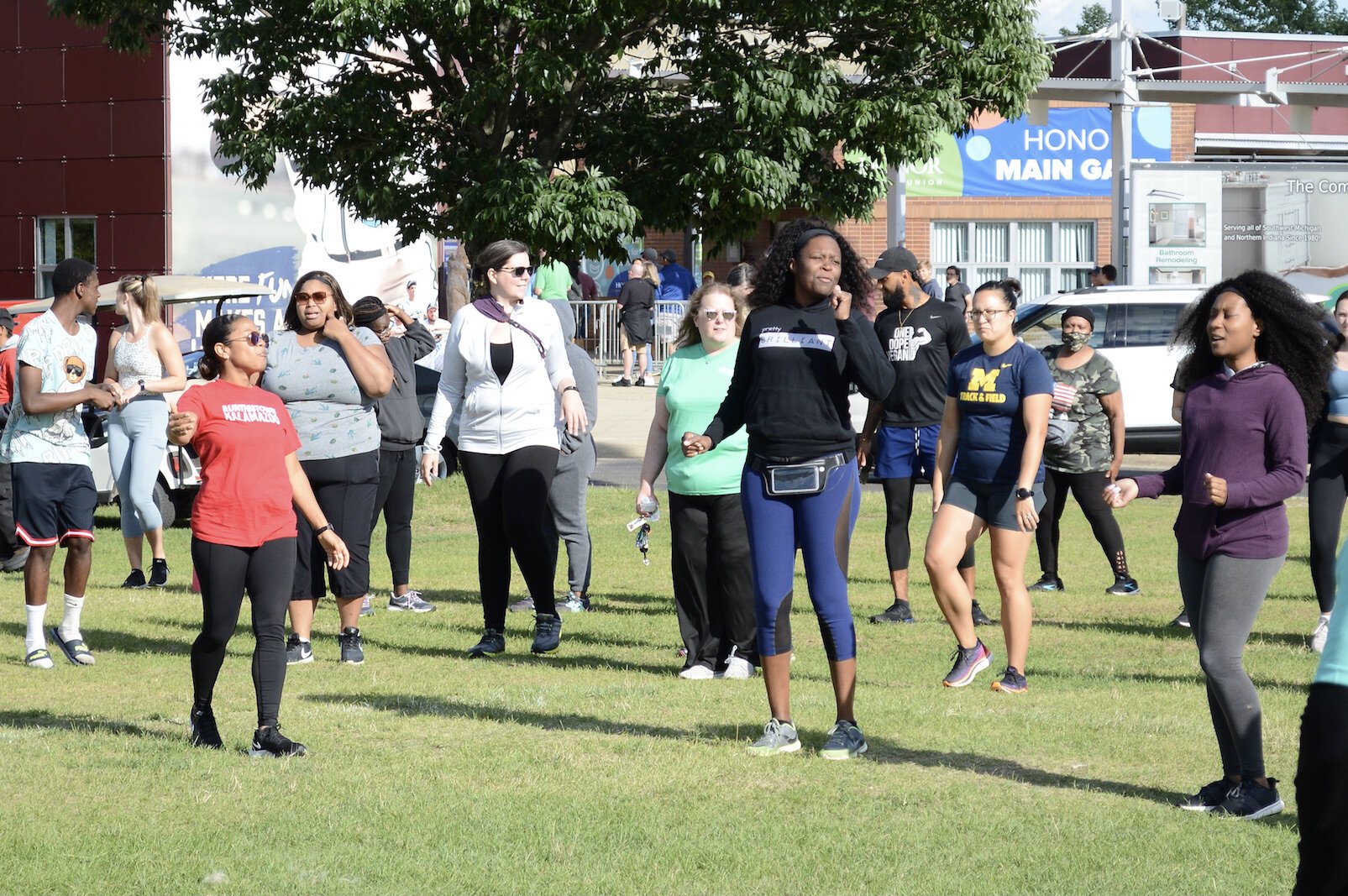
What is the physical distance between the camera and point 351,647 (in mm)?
8797

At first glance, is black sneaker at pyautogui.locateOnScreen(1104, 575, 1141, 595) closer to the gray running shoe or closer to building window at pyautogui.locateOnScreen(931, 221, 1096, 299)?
the gray running shoe

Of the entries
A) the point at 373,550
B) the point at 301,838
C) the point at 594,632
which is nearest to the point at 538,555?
the point at 594,632

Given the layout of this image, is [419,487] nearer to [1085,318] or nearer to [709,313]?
[1085,318]

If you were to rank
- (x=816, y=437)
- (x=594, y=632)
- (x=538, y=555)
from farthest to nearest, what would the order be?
(x=594, y=632), (x=538, y=555), (x=816, y=437)

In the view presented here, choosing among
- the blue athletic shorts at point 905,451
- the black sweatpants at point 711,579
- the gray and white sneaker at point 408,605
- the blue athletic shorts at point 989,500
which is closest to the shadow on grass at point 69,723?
the black sweatpants at point 711,579

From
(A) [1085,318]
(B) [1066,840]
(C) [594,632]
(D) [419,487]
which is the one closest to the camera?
(B) [1066,840]

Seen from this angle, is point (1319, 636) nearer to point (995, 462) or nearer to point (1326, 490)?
point (1326, 490)

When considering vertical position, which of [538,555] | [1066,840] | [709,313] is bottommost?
[1066,840]

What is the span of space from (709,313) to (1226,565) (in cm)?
320

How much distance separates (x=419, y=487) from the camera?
18359mm

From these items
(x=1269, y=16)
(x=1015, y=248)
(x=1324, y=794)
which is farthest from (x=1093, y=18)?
(x=1324, y=794)

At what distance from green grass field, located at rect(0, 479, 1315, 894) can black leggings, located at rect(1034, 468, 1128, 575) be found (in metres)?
1.30

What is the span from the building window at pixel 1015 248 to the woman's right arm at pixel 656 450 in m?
29.8

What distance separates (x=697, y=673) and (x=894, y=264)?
314 centimetres
